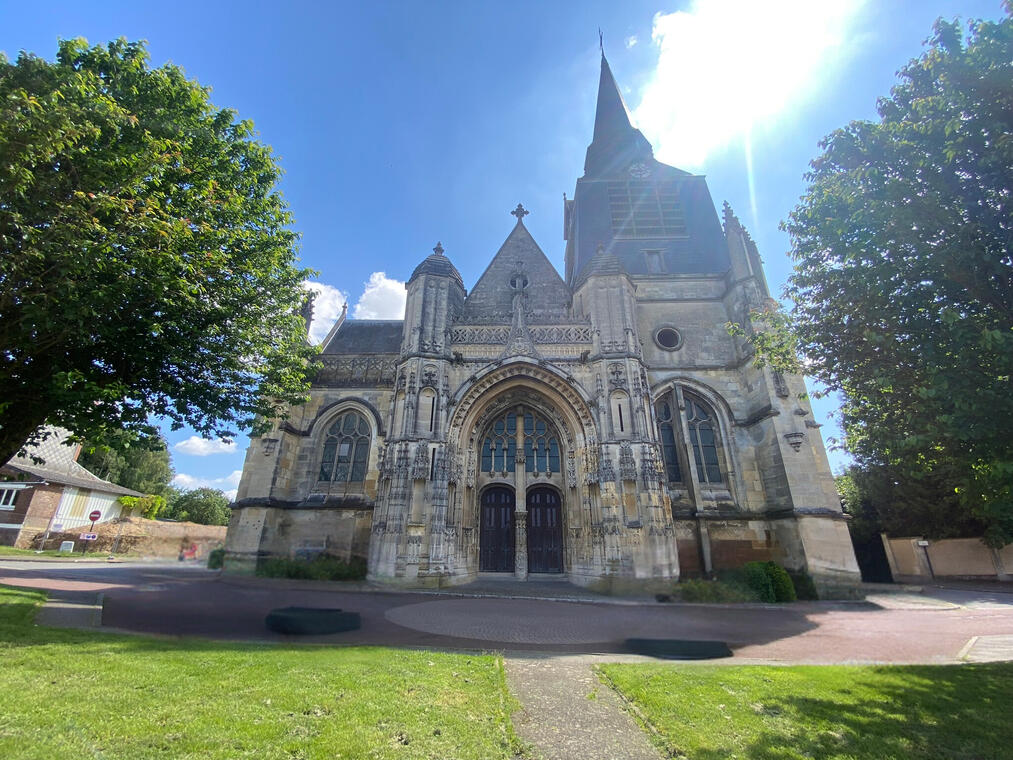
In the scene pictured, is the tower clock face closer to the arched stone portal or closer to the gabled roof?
the gabled roof

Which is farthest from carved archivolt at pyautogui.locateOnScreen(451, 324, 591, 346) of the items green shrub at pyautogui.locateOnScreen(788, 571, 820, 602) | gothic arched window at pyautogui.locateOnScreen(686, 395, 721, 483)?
green shrub at pyautogui.locateOnScreen(788, 571, 820, 602)

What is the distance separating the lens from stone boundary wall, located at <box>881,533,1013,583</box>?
20391 mm

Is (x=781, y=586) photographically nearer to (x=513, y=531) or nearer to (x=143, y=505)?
(x=513, y=531)

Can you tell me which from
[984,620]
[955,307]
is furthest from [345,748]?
[984,620]

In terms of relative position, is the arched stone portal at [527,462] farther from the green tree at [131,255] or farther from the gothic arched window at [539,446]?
the green tree at [131,255]

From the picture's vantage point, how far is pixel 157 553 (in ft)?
93.0

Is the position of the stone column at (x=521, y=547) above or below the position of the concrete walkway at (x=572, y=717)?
above

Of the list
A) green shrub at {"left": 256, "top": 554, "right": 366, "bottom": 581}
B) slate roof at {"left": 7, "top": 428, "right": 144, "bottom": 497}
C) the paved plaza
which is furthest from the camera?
slate roof at {"left": 7, "top": 428, "right": 144, "bottom": 497}

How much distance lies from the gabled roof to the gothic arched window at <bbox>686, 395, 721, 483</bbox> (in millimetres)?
6563

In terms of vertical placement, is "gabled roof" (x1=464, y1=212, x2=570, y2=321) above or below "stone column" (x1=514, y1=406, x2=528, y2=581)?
above

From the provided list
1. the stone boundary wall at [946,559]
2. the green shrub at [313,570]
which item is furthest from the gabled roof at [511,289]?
the stone boundary wall at [946,559]

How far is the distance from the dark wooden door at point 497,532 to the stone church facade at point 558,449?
49 mm

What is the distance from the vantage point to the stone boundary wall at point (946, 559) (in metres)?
20.4

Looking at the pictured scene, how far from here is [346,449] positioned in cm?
1706
